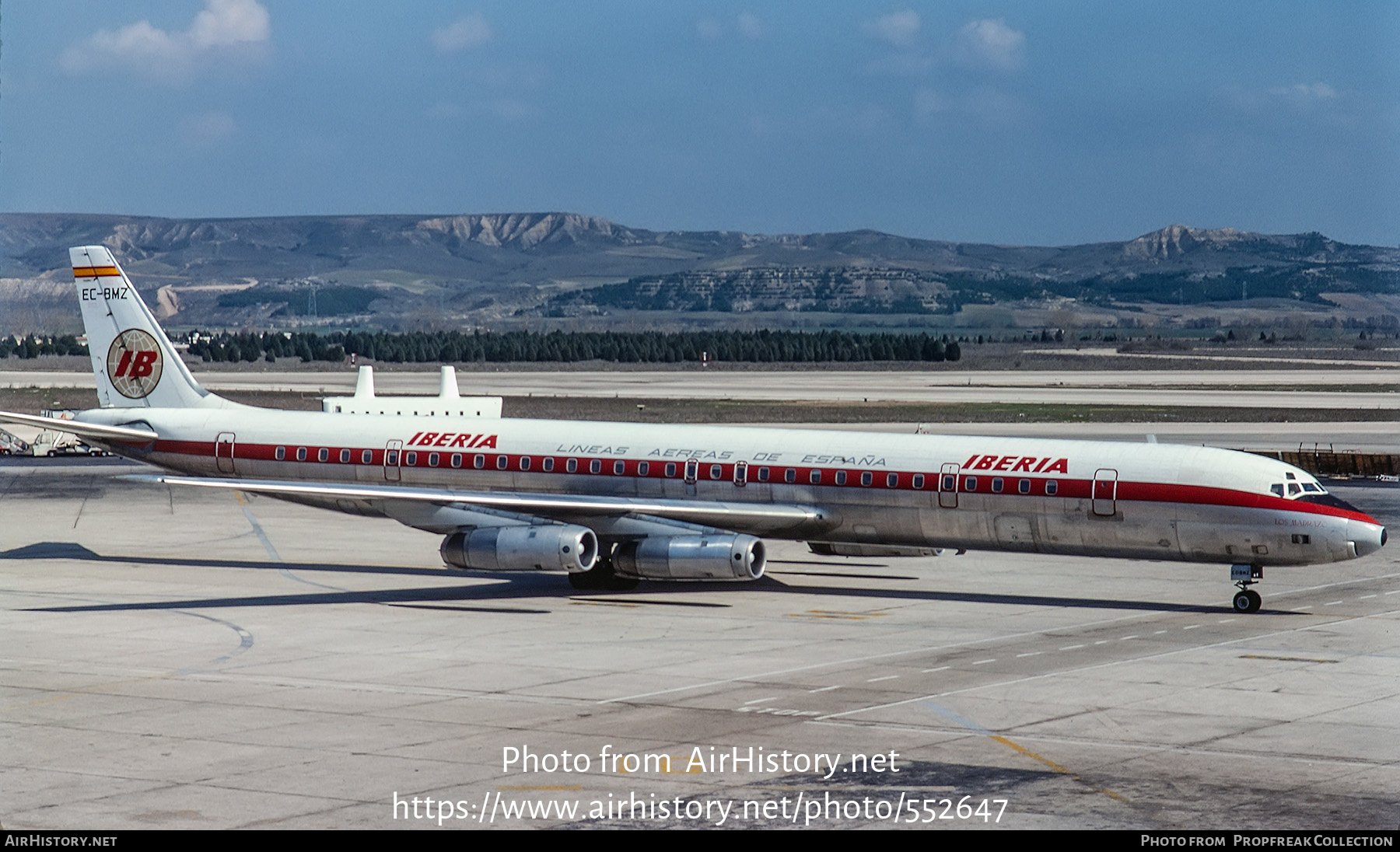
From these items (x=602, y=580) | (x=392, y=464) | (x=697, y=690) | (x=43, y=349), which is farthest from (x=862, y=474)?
(x=43, y=349)

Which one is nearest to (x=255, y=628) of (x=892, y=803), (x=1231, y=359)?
(x=892, y=803)

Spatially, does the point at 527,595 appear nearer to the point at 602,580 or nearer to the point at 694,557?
the point at 602,580

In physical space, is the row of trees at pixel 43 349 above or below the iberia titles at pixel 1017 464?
above

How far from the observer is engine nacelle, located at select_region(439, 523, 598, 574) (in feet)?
124

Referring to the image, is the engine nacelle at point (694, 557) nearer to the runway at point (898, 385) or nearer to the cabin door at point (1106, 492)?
the cabin door at point (1106, 492)

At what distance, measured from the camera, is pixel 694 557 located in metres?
37.5

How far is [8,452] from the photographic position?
7681cm

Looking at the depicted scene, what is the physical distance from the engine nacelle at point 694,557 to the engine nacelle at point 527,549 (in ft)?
3.35

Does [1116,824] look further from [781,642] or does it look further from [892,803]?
[781,642]

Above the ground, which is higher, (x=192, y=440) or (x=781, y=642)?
(x=192, y=440)

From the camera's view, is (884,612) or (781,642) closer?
(781,642)

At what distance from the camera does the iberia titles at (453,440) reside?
4334cm

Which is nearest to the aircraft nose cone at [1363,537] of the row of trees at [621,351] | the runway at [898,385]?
the runway at [898,385]
